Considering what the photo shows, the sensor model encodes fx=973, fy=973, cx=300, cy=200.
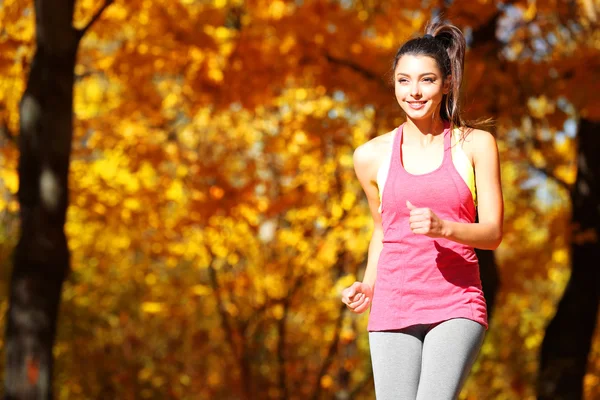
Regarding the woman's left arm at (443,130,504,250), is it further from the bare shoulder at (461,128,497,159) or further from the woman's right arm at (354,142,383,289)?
the woman's right arm at (354,142,383,289)

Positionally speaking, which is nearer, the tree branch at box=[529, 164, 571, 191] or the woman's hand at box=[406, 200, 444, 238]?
the woman's hand at box=[406, 200, 444, 238]

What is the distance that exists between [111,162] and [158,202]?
41.1 inches

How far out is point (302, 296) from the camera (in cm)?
1098

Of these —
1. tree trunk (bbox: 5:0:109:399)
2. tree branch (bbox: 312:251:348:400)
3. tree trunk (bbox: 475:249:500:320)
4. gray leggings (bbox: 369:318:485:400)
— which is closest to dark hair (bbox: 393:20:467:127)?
gray leggings (bbox: 369:318:485:400)

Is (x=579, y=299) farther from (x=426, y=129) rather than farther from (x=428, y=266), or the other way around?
(x=428, y=266)

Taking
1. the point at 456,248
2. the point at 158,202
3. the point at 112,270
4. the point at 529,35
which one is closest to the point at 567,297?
the point at 529,35

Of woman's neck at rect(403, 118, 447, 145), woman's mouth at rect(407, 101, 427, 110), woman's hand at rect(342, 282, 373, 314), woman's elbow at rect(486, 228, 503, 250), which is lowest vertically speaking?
woman's hand at rect(342, 282, 373, 314)

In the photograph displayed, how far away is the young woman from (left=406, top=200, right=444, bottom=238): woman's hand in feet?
0.12

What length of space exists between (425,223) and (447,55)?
0.76 m

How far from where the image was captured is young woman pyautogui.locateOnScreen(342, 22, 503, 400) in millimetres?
2801

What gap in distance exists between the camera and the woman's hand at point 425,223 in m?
2.56

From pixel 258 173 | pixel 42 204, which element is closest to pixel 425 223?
pixel 42 204

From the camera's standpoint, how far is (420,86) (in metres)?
3.03

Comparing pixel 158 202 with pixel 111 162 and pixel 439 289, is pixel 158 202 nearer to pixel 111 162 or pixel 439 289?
pixel 111 162
